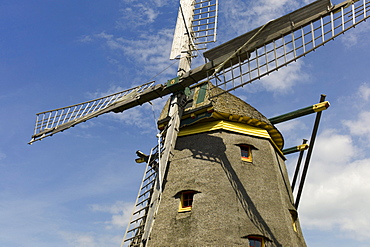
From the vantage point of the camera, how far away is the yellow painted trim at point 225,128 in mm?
10531

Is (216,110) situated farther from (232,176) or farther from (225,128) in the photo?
(232,176)

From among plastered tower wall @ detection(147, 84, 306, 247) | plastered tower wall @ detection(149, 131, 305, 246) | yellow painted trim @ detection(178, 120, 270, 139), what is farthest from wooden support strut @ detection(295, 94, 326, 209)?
yellow painted trim @ detection(178, 120, 270, 139)

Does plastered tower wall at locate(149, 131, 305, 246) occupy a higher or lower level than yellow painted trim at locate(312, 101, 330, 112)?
lower

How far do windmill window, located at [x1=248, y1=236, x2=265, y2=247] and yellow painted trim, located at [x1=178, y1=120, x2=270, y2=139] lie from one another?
296 cm

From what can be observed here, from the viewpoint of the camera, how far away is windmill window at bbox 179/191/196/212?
31.2 feet

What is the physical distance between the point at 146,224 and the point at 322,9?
5.99 metres

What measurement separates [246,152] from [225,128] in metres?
0.91

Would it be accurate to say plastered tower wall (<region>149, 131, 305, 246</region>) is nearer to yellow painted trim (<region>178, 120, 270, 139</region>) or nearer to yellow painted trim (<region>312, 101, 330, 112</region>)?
yellow painted trim (<region>178, 120, 270, 139</region>)

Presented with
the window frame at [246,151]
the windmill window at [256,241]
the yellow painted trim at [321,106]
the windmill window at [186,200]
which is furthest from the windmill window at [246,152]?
the yellow painted trim at [321,106]

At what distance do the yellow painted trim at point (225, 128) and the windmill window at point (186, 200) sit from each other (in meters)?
1.77

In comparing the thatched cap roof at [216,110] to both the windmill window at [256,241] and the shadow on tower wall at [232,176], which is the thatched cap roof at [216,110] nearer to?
the shadow on tower wall at [232,176]

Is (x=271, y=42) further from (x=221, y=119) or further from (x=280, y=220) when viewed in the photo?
(x=280, y=220)

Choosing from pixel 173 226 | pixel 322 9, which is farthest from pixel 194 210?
pixel 322 9

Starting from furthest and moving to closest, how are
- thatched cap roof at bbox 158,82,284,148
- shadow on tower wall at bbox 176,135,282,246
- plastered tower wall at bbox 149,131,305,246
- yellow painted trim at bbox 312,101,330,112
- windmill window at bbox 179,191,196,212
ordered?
1. yellow painted trim at bbox 312,101,330,112
2. thatched cap roof at bbox 158,82,284,148
3. windmill window at bbox 179,191,196,212
4. shadow on tower wall at bbox 176,135,282,246
5. plastered tower wall at bbox 149,131,305,246
